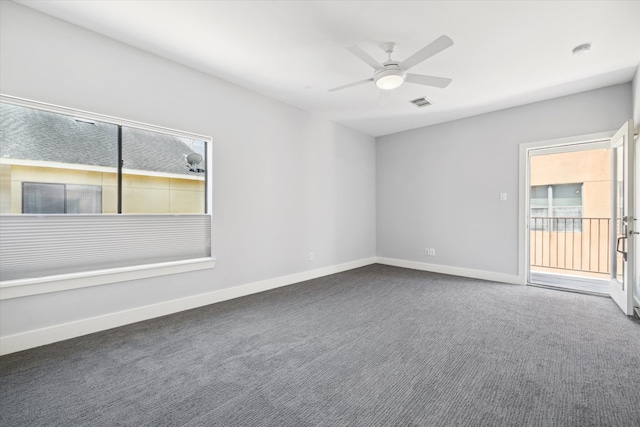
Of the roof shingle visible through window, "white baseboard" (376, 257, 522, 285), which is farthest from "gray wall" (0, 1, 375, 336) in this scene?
"white baseboard" (376, 257, 522, 285)

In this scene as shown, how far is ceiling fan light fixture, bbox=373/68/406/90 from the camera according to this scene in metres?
2.78

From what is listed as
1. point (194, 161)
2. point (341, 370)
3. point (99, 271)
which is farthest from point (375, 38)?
point (99, 271)

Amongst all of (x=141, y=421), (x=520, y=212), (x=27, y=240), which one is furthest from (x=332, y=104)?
(x=141, y=421)

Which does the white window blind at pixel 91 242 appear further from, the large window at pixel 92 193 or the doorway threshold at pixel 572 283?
the doorway threshold at pixel 572 283

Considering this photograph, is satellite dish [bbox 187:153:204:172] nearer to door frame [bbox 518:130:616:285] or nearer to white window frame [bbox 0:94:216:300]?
white window frame [bbox 0:94:216:300]

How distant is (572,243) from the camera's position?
209 inches

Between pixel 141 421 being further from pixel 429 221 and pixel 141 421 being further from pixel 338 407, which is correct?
pixel 429 221

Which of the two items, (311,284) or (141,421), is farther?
(311,284)

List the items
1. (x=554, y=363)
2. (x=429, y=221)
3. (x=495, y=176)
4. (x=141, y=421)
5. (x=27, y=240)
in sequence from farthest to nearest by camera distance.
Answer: (x=429, y=221)
(x=495, y=176)
(x=27, y=240)
(x=554, y=363)
(x=141, y=421)

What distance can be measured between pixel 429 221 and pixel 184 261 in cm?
426

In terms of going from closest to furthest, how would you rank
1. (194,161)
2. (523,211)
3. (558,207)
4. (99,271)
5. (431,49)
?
1. (431,49)
2. (99,271)
3. (194,161)
4. (523,211)
5. (558,207)

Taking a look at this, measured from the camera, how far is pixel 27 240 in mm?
2377

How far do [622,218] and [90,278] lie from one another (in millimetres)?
5716

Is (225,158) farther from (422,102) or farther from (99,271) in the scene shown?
(422,102)
